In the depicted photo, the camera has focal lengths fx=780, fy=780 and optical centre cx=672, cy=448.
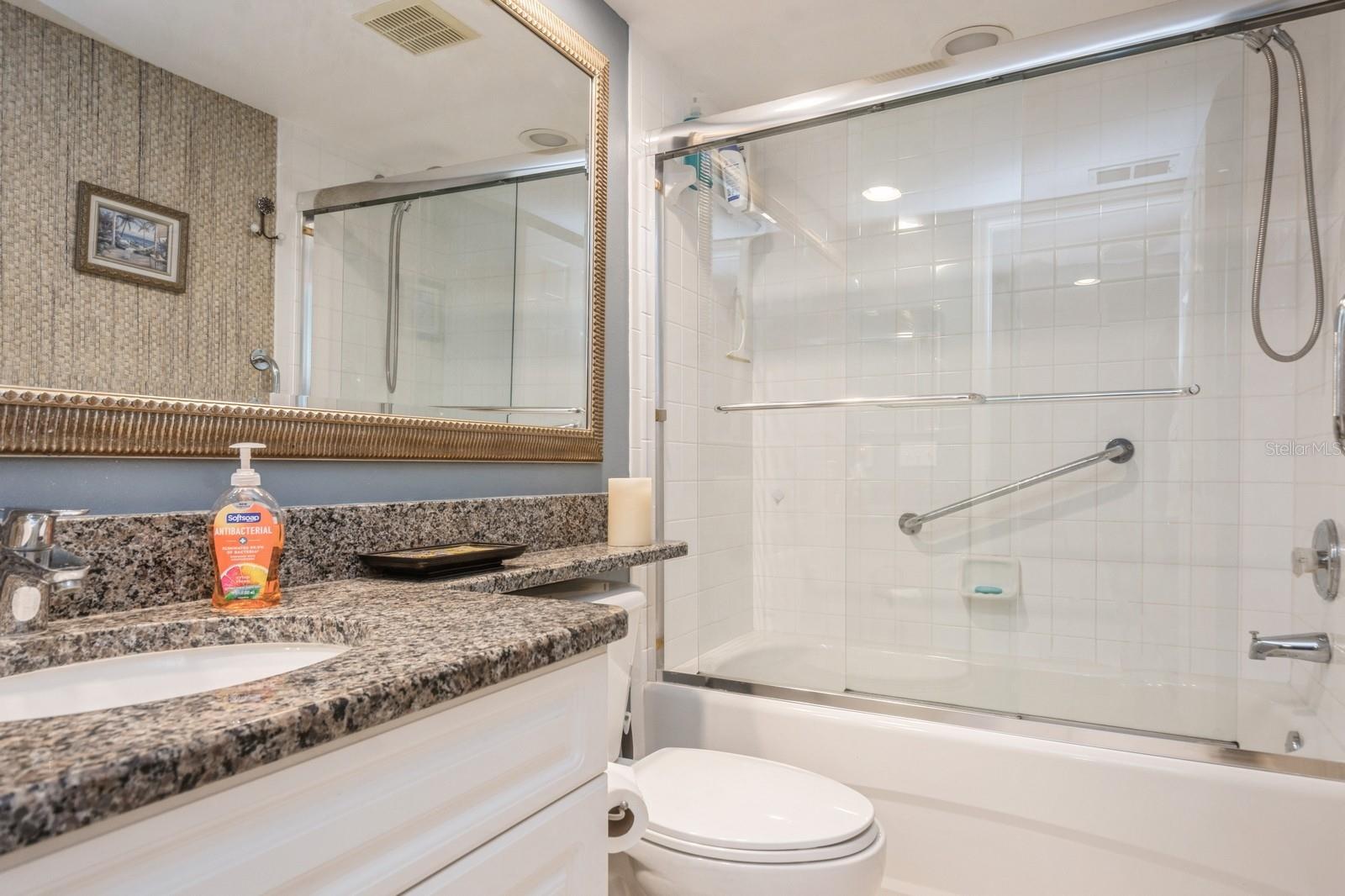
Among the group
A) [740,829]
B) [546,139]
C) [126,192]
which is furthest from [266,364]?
[740,829]

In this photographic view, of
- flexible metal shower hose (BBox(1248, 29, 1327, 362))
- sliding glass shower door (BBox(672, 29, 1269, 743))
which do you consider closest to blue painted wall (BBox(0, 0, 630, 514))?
sliding glass shower door (BBox(672, 29, 1269, 743))

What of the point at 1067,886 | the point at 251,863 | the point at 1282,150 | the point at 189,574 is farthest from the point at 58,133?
the point at 1282,150

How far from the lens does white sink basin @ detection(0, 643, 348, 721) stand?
711mm

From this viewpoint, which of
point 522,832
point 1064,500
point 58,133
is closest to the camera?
point 522,832

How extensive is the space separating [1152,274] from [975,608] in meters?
0.90

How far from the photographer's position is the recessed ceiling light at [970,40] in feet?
7.09

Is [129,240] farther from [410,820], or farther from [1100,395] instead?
[1100,395]

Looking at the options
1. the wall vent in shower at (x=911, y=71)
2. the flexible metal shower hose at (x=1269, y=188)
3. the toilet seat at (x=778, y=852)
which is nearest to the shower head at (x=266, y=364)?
the toilet seat at (x=778, y=852)

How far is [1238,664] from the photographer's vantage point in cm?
173

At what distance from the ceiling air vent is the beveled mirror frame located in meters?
0.17

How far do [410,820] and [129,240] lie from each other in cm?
80

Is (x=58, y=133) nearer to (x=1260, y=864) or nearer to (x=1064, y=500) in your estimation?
(x=1064, y=500)

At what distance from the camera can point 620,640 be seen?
1442 mm

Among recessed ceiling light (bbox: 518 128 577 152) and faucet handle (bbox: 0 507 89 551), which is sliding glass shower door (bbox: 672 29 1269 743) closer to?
recessed ceiling light (bbox: 518 128 577 152)
